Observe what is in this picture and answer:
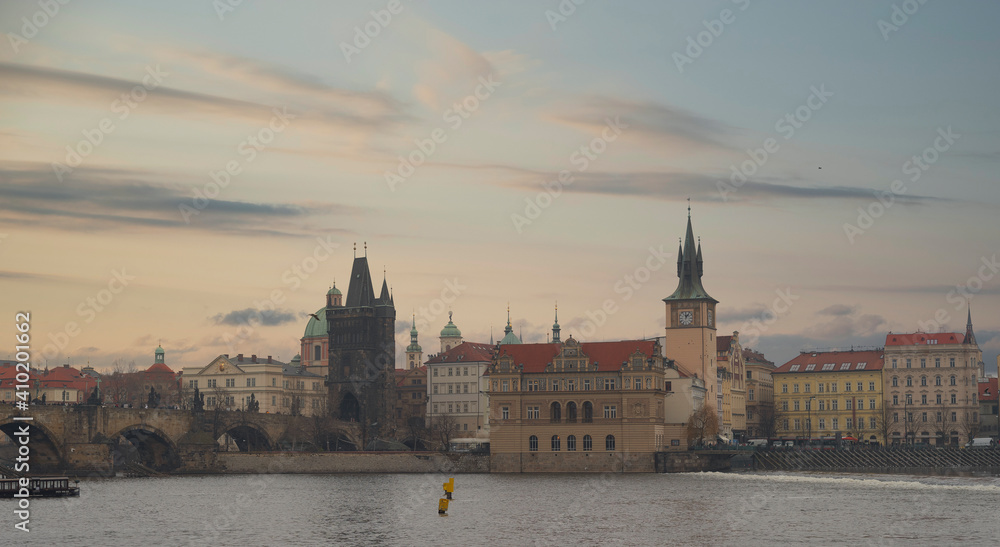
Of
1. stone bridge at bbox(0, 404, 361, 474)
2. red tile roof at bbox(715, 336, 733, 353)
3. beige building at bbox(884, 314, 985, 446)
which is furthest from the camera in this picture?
red tile roof at bbox(715, 336, 733, 353)

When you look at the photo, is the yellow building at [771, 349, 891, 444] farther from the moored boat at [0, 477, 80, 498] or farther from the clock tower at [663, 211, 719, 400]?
the moored boat at [0, 477, 80, 498]

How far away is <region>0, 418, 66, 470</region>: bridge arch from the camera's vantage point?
120 meters

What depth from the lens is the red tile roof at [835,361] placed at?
171m

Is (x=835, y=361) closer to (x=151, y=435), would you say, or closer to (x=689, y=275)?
(x=689, y=275)

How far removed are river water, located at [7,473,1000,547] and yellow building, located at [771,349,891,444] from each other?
56467 millimetres

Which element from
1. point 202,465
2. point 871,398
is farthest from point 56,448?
point 871,398

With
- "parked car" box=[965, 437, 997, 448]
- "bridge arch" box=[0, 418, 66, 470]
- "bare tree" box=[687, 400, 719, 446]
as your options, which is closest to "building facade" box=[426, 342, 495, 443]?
"bare tree" box=[687, 400, 719, 446]

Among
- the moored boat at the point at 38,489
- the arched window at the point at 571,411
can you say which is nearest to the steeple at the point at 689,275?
the arched window at the point at 571,411

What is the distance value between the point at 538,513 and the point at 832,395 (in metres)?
104

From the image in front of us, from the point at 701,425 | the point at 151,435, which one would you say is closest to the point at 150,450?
the point at 151,435

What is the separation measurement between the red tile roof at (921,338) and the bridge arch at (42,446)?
3927 inches

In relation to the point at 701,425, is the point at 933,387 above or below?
above

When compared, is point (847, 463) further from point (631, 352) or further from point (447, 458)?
point (447, 458)

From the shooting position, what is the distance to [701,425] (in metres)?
137
